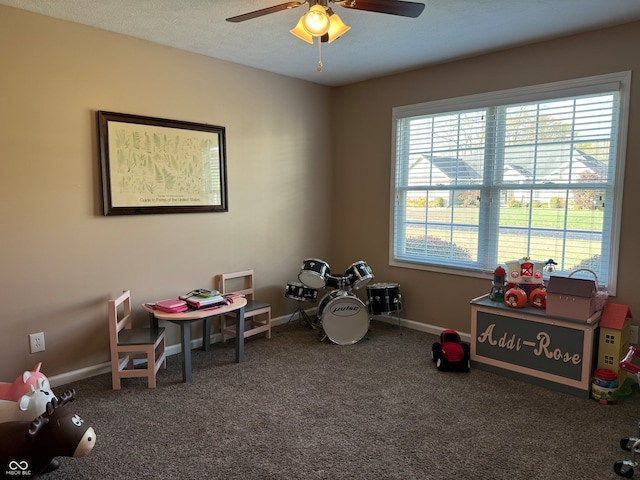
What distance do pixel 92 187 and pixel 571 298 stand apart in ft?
10.9

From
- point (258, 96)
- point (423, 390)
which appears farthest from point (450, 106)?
point (423, 390)

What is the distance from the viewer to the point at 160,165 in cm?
337

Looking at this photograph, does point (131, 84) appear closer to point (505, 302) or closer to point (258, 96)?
point (258, 96)

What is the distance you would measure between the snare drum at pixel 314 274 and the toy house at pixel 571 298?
1800mm

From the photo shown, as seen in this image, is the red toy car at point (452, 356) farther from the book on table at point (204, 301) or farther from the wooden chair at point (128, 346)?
the wooden chair at point (128, 346)

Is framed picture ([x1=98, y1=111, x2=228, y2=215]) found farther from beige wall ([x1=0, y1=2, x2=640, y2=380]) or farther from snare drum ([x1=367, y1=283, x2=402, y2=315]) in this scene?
snare drum ([x1=367, y1=283, x2=402, y2=315])

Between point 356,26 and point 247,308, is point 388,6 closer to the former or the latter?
point 356,26

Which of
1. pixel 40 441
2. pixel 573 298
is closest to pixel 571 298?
pixel 573 298

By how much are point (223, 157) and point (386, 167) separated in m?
1.62

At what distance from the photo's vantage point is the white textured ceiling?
2.63 meters

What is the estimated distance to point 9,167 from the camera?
2697 mm

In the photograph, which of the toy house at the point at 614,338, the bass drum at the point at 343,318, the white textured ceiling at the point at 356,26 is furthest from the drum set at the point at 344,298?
the white textured ceiling at the point at 356,26

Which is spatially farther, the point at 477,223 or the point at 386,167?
the point at 386,167

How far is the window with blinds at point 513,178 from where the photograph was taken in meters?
3.09
